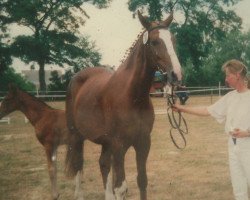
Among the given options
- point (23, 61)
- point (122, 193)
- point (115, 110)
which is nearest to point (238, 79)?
point (115, 110)

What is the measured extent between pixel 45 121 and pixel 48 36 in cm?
365

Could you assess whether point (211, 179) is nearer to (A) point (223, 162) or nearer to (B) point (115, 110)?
(A) point (223, 162)

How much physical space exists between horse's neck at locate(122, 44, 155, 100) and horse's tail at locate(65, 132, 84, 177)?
2.24m

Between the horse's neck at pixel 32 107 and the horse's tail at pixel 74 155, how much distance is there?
107 cm

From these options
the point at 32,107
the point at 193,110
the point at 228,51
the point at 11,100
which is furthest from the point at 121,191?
the point at 228,51

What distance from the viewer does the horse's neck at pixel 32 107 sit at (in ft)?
24.2

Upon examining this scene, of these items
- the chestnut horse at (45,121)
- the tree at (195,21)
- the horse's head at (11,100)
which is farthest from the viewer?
the tree at (195,21)

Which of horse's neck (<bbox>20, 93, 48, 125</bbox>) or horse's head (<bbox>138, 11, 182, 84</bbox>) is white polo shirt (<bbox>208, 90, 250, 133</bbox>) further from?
horse's neck (<bbox>20, 93, 48, 125</bbox>)

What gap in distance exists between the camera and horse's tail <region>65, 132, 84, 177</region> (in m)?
6.36

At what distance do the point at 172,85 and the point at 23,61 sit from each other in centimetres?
731

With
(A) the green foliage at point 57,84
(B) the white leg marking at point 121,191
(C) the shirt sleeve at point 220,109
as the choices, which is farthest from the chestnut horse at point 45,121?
(A) the green foliage at point 57,84

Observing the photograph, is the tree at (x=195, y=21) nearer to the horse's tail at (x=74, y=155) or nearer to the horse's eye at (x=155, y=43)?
the horse's tail at (x=74, y=155)

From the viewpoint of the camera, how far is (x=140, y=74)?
454 centimetres

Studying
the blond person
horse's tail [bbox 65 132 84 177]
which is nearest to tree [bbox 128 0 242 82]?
horse's tail [bbox 65 132 84 177]
